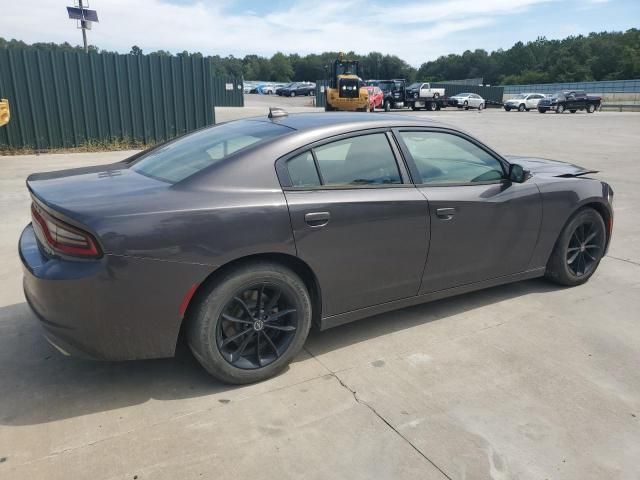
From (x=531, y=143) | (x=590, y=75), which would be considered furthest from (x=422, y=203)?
(x=590, y=75)

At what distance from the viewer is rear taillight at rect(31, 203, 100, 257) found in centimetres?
247

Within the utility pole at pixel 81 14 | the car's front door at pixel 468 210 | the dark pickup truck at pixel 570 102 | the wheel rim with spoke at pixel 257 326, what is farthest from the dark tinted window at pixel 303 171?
the dark pickup truck at pixel 570 102

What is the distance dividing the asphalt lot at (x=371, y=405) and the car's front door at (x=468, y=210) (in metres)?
0.44

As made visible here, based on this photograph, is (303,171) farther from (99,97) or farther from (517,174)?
(99,97)

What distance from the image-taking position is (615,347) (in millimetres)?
3484

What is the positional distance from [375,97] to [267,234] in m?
33.3

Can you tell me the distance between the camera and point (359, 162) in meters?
3.32

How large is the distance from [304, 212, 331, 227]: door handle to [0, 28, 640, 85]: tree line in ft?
257

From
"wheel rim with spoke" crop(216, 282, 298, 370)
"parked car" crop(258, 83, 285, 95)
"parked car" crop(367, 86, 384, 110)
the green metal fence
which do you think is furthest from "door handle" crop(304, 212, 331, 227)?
"parked car" crop(258, 83, 285, 95)

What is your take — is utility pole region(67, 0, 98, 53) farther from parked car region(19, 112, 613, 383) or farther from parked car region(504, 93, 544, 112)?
parked car region(504, 93, 544, 112)

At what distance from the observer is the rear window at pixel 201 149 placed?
307cm

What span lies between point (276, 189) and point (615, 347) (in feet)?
8.47

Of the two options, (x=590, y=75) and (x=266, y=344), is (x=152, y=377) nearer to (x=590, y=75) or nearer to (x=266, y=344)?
(x=266, y=344)

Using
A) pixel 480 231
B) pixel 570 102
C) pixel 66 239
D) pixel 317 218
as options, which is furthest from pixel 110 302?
pixel 570 102
